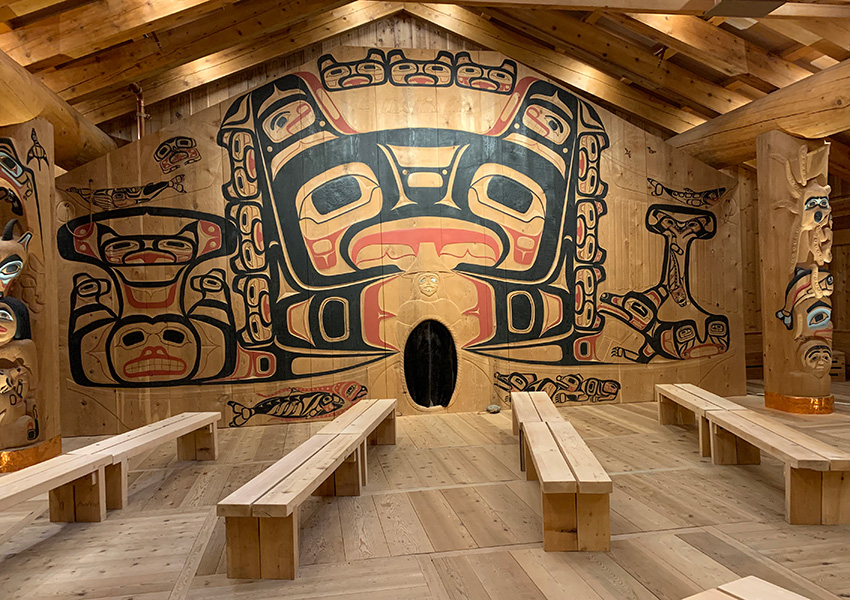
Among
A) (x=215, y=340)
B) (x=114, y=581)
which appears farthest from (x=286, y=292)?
(x=114, y=581)

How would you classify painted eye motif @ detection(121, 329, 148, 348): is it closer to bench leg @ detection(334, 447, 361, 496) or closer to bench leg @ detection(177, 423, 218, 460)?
bench leg @ detection(177, 423, 218, 460)

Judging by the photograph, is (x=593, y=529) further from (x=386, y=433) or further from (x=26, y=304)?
(x=26, y=304)

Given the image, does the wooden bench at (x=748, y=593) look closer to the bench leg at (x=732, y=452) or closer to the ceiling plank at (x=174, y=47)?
the bench leg at (x=732, y=452)

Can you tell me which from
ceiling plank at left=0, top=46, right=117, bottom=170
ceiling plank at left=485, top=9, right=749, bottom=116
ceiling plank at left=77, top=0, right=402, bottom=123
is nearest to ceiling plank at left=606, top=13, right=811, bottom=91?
ceiling plank at left=485, top=9, right=749, bottom=116

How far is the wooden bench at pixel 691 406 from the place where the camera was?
4.42 m

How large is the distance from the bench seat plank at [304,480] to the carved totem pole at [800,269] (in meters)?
4.42

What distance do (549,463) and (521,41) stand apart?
536 centimetres

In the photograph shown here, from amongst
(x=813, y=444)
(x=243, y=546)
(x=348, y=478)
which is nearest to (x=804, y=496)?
(x=813, y=444)

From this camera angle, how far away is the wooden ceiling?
453 centimetres

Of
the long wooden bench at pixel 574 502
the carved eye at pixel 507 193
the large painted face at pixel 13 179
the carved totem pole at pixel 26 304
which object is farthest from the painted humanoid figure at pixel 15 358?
the carved eye at pixel 507 193

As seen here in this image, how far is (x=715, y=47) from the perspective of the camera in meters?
5.70

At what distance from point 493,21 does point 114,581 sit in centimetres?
638

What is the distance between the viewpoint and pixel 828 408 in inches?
224

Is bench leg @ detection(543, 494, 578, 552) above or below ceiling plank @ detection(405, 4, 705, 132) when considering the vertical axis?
below
